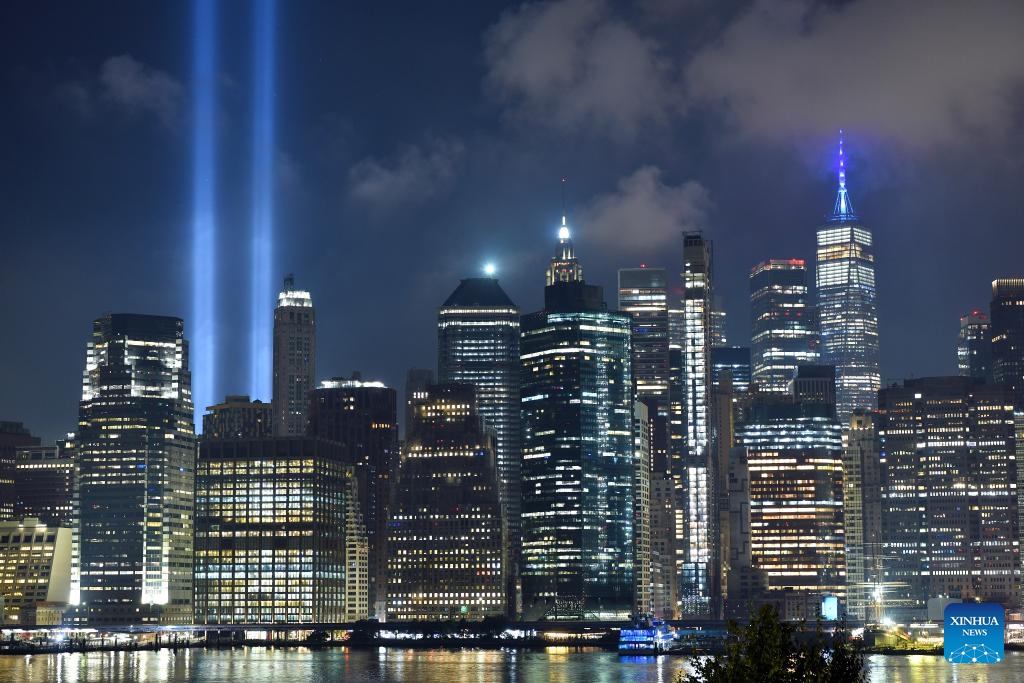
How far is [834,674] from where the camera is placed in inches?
2109

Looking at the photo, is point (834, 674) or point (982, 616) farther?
point (834, 674)

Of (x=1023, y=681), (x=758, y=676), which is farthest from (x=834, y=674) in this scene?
(x=1023, y=681)

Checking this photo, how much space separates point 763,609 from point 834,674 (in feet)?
9.87

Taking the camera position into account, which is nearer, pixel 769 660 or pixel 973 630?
pixel 973 630

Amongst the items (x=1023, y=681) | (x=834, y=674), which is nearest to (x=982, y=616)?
(x=834, y=674)

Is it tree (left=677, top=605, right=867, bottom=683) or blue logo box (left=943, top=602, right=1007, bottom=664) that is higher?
blue logo box (left=943, top=602, right=1007, bottom=664)

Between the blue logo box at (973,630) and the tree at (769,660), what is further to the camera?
the tree at (769,660)

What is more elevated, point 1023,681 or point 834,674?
point 834,674

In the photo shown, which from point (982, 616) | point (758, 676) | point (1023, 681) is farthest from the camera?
point (1023, 681)

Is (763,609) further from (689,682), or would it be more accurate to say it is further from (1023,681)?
(1023,681)

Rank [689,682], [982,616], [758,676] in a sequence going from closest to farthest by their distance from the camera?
[982,616] < [758,676] < [689,682]

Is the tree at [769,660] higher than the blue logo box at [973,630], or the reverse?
the blue logo box at [973,630]

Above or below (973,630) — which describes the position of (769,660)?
below

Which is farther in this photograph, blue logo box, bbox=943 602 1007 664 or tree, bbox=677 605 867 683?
tree, bbox=677 605 867 683
